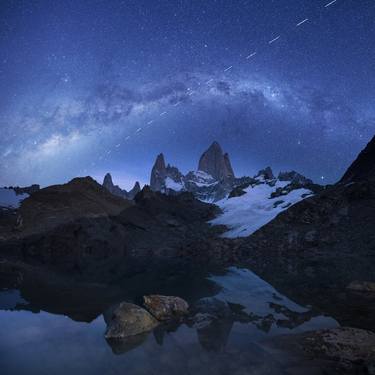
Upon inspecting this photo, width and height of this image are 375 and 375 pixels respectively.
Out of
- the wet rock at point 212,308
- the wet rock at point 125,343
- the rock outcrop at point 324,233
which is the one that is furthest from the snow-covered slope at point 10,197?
the wet rock at point 125,343

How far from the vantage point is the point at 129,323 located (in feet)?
40.5

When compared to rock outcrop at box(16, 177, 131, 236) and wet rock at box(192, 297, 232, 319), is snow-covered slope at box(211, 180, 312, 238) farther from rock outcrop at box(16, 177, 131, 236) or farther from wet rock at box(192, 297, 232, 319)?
wet rock at box(192, 297, 232, 319)

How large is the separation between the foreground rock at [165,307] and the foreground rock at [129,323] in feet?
2.32

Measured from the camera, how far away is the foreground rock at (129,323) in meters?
11.8

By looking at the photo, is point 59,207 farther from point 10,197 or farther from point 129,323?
→ point 129,323

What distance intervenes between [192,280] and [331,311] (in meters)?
14.1

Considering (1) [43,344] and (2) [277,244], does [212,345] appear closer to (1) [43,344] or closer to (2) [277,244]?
(1) [43,344]

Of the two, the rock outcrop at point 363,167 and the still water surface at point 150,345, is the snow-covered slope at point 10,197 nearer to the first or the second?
the rock outcrop at point 363,167

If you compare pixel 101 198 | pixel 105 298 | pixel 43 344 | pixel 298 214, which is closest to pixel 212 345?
pixel 43 344

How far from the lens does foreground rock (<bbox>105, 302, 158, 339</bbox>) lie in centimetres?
1184

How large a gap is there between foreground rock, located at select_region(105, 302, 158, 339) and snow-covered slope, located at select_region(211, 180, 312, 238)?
70194 mm

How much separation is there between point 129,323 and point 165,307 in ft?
9.07

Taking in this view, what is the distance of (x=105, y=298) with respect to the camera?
19391 mm

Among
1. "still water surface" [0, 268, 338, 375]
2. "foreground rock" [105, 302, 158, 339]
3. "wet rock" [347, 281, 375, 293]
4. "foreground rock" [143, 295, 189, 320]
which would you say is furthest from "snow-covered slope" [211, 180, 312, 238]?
"foreground rock" [105, 302, 158, 339]
